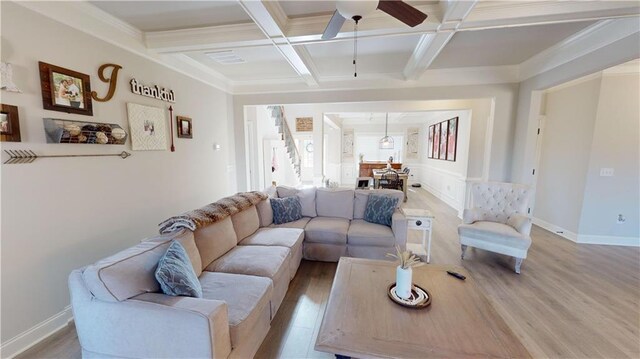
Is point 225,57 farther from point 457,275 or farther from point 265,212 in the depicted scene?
point 457,275

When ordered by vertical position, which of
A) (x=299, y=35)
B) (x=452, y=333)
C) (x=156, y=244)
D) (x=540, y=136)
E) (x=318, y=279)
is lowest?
(x=318, y=279)

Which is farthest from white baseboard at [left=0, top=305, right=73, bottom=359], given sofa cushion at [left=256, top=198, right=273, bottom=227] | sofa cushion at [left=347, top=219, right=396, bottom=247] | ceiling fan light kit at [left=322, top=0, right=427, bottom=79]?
ceiling fan light kit at [left=322, top=0, right=427, bottom=79]

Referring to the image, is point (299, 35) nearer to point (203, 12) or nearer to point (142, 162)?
point (203, 12)

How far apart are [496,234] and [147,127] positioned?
4.38 m

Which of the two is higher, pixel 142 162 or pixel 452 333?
pixel 142 162

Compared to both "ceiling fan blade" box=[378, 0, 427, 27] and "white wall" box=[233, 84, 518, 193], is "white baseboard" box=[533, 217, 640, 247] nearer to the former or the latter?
"white wall" box=[233, 84, 518, 193]

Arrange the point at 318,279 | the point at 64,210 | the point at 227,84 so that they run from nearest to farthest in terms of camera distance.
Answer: the point at 64,210
the point at 318,279
the point at 227,84

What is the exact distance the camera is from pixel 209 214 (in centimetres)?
231

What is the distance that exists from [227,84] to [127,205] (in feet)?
9.49

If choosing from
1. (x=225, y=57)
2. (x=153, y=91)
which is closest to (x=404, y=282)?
(x=153, y=91)

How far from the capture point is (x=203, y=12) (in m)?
2.38

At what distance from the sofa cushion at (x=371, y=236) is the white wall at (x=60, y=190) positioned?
241 cm

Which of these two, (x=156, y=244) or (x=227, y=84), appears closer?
(x=156, y=244)

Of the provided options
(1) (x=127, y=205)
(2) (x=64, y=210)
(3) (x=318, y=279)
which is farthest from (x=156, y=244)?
(3) (x=318, y=279)
